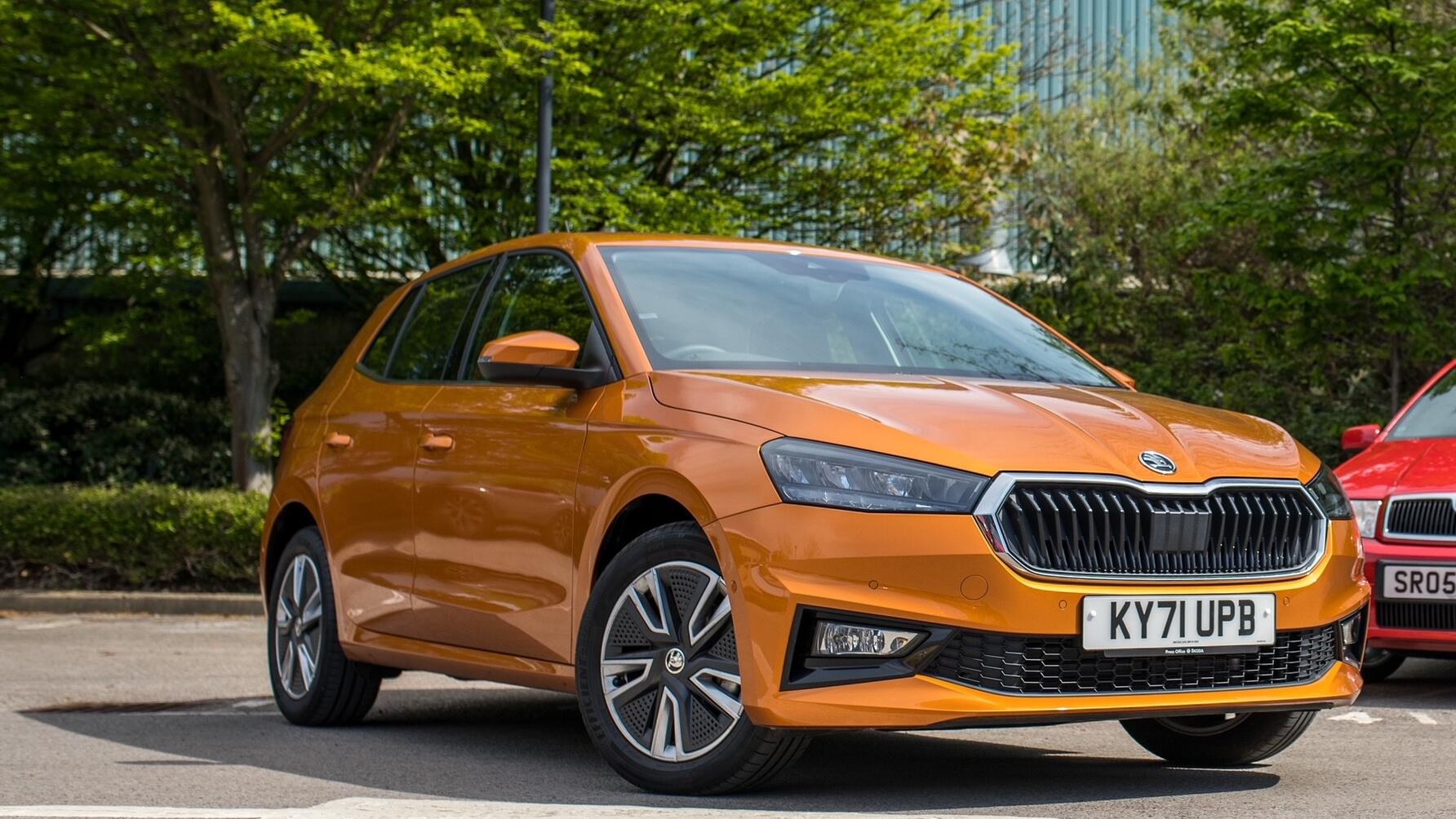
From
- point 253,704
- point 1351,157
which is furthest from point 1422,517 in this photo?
point 1351,157

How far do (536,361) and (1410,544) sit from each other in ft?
14.1

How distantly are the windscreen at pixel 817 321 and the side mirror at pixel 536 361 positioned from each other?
0.23 metres

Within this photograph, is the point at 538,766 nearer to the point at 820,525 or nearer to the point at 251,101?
the point at 820,525

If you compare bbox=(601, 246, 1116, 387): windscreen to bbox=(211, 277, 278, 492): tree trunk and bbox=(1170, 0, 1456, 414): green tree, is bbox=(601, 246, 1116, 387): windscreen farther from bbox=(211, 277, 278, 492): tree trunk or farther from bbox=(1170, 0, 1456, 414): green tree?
bbox=(211, 277, 278, 492): tree trunk

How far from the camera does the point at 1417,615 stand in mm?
7945

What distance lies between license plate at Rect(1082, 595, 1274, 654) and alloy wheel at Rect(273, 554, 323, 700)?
11.3 feet

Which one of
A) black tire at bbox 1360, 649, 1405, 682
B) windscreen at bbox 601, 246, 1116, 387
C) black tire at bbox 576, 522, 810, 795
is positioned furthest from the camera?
black tire at bbox 1360, 649, 1405, 682

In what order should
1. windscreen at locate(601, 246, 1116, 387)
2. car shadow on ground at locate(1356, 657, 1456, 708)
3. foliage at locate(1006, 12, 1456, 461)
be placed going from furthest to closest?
1. foliage at locate(1006, 12, 1456, 461)
2. car shadow on ground at locate(1356, 657, 1456, 708)
3. windscreen at locate(601, 246, 1116, 387)

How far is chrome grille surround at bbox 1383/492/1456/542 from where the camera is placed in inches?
314

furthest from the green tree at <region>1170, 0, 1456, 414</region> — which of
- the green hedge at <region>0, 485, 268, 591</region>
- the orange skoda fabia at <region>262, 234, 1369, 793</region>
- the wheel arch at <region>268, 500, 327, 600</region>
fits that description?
the wheel arch at <region>268, 500, 327, 600</region>

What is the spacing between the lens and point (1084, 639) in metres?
4.68

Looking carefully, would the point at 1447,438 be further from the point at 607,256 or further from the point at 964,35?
the point at 964,35

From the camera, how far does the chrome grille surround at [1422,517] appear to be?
26.2ft

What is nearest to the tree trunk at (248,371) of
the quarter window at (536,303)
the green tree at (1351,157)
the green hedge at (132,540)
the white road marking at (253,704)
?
the green hedge at (132,540)
